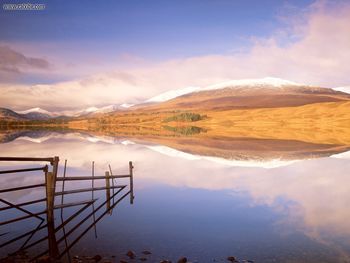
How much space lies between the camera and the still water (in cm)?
1043

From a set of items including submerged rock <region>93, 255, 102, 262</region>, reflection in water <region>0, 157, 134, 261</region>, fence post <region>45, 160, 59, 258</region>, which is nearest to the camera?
submerged rock <region>93, 255, 102, 262</region>

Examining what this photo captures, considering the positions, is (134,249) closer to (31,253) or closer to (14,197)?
(31,253)

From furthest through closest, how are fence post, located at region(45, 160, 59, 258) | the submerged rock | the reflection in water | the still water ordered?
fence post, located at region(45, 160, 59, 258)
the reflection in water
the still water
the submerged rock

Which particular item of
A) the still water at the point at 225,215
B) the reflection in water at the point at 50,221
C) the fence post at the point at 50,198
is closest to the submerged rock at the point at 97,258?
the still water at the point at 225,215

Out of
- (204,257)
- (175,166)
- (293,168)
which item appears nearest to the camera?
(204,257)

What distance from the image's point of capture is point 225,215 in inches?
558

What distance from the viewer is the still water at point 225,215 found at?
10.4 metres

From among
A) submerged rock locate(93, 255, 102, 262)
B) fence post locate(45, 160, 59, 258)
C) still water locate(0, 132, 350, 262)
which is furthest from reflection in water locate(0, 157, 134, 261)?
submerged rock locate(93, 255, 102, 262)

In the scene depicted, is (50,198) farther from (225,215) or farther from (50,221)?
(225,215)

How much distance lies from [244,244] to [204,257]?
5.19 feet

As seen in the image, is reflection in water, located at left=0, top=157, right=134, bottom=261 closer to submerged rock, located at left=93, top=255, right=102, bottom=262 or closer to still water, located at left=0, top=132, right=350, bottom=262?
still water, located at left=0, top=132, right=350, bottom=262

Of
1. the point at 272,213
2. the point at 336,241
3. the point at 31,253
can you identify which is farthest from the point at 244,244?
the point at 31,253

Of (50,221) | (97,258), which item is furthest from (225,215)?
(50,221)

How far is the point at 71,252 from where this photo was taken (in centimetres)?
1034
